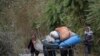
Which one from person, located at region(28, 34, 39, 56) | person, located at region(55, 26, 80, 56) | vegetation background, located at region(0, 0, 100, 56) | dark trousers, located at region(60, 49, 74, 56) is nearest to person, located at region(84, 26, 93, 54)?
vegetation background, located at region(0, 0, 100, 56)

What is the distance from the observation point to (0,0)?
39.2 feet

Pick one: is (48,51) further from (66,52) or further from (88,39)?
(88,39)

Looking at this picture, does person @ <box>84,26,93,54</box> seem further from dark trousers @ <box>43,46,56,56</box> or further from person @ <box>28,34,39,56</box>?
dark trousers @ <box>43,46,56,56</box>

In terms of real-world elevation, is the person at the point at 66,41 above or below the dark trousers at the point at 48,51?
above

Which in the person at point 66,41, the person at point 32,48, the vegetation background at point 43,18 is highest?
the vegetation background at point 43,18

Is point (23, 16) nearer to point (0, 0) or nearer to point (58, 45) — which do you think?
point (0, 0)

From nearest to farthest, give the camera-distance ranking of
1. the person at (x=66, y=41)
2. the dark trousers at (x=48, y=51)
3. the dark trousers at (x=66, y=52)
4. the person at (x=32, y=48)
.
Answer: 1. the person at (x=66, y=41)
2. the dark trousers at (x=66, y=52)
3. the dark trousers at (x=48, y=51)
4. the person at (x=32, y=48)

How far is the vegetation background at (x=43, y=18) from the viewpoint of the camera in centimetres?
1091

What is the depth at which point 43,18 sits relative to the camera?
73.0ft

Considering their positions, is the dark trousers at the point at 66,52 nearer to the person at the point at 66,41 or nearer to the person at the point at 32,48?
the person at the point at 66,41

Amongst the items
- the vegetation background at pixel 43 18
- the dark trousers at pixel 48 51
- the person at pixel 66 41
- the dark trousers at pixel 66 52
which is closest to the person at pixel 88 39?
the vegetation background at pixel 43 18

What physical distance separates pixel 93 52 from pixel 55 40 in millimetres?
7706

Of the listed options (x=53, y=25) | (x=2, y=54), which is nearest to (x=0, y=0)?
(x=2, y=54)

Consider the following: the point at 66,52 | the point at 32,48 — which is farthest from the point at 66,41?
the point at 32,48
